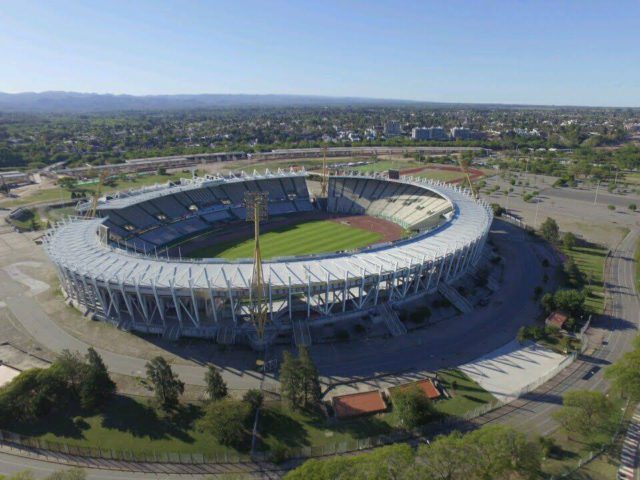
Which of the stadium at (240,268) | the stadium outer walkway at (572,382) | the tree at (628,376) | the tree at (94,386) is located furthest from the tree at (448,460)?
the tree at (94,386)

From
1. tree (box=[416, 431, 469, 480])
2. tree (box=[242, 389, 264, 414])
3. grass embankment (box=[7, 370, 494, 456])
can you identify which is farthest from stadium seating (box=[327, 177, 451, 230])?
tree (box=[416, 431, 469, 480])

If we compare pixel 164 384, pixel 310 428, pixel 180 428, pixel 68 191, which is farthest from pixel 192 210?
pixel 310 428

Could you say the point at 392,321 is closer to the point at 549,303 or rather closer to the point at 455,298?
the point at 455,298

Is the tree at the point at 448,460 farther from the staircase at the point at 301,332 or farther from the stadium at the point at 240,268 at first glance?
the stadium at the point at 240,268

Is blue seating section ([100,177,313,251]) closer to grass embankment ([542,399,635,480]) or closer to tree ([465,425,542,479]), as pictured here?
tree ([465,425,542,479])

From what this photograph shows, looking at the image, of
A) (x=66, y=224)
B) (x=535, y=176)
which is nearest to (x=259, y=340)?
(x=66, y=224)
